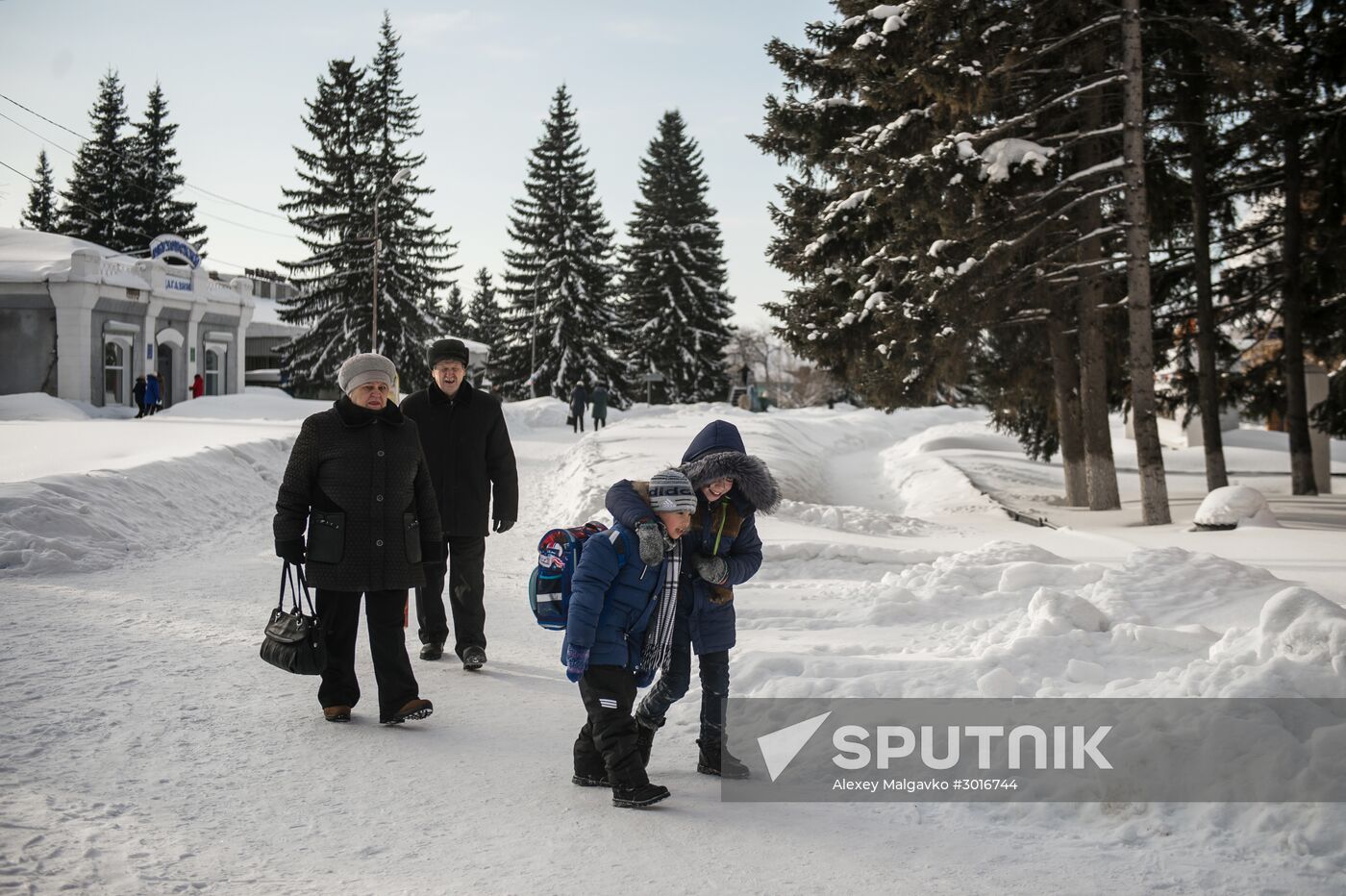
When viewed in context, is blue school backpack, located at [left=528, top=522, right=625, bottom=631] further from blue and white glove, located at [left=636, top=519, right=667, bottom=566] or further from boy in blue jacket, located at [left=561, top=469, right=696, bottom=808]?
blue and white glove, located at [left=636, top=519, right=667, bottom=566]

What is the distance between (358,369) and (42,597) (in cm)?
459

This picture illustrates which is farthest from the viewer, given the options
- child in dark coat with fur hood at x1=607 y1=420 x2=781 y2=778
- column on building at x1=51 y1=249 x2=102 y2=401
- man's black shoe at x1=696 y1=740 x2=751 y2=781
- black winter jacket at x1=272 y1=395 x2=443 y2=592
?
column on building at x1=51 y1=249 x2=102 y2=401

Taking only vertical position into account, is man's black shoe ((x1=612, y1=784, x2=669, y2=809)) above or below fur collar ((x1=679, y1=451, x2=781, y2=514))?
below

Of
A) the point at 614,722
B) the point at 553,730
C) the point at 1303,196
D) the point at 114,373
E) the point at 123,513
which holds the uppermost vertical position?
the point at 1303,196

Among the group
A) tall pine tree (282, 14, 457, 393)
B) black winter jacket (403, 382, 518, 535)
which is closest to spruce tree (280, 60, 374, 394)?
tall pine tree (282, 14, 457, 393)

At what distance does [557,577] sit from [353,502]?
1.58 m

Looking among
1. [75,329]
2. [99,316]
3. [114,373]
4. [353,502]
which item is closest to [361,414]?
[353,502]

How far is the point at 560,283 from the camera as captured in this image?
5669 centimetres

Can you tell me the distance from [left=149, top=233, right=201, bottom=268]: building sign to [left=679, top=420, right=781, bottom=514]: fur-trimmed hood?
38016mm

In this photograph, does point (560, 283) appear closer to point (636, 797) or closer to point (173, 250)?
point (173, 250)

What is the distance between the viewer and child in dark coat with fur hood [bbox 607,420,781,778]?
15.1ft

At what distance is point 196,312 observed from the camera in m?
39.6

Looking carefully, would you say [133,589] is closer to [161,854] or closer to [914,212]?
[161,854]

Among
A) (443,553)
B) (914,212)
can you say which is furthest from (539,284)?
(443,553)
